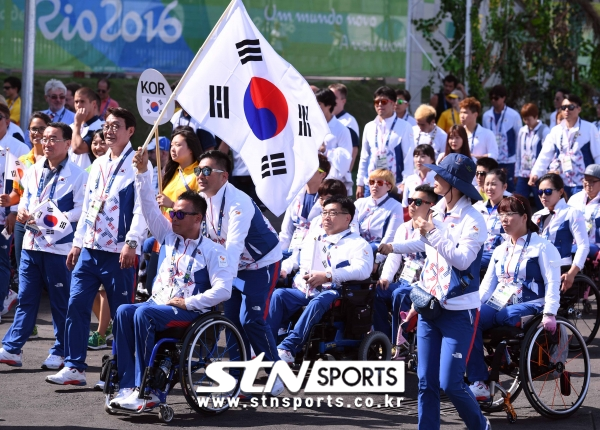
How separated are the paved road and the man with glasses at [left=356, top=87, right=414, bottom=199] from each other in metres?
4.58

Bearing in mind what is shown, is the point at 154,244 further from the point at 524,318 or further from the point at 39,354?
the point at 524,318

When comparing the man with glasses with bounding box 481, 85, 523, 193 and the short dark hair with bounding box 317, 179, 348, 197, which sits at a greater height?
the man with glasses with bounding box 481, 85, 523, 193

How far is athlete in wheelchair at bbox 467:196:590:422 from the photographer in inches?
295

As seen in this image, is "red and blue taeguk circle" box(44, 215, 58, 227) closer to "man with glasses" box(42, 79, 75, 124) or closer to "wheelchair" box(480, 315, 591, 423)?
"wheelchair" box(480, 315, 591, 423)

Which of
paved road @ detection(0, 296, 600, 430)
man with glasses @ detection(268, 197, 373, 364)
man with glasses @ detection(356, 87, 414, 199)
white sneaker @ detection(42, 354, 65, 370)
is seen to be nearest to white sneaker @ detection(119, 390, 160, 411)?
paved road @ detection(0, 296, 600, 430)

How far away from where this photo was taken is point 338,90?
12.7 meters

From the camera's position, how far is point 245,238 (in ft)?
25.2

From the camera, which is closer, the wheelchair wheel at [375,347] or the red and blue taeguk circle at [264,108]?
the red and blue taeguk circle at [264,108]

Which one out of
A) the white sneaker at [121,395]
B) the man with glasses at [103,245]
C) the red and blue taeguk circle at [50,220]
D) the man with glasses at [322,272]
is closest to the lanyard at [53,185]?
the red and blue taeguk circle at [50,220]

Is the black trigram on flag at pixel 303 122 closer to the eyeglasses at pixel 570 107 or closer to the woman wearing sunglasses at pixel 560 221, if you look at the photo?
the woman wearing sunglasses at pixel 560 221

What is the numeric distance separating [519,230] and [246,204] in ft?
6.42

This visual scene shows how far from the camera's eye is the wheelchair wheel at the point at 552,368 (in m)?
7.41

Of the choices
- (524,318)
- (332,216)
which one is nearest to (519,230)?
(524,318)

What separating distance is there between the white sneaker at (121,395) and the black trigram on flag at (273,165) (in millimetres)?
1766
